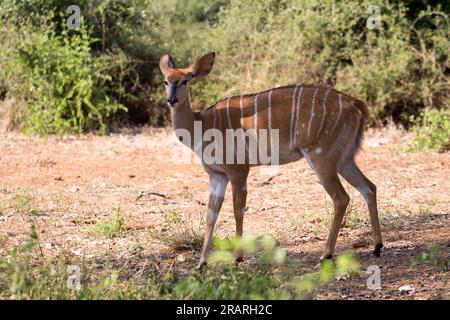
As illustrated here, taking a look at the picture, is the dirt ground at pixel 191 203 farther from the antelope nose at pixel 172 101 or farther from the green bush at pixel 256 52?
the antelope nose at pixel 172 101

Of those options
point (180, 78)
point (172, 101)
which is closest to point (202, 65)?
point (180, 78)

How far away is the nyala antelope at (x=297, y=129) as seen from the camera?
5.23 metres

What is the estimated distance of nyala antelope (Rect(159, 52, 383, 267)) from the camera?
17.2ft

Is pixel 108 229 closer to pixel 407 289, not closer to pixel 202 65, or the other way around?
pixel 202 65

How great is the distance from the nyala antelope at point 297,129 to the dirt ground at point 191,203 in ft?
1.20

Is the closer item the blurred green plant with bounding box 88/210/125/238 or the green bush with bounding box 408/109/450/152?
the blurred green plant with bounding box 88/210/125/238

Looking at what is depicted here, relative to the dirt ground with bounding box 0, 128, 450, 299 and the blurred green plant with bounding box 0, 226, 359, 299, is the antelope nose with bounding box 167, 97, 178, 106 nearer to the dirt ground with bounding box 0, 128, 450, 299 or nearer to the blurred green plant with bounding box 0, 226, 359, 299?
the dirt ground with bounding box 0, 128, 450, 299

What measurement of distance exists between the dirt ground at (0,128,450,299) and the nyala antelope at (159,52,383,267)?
1.20 ft

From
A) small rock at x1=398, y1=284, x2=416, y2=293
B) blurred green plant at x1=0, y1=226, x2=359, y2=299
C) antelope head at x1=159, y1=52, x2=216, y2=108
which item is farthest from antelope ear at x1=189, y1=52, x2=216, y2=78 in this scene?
small rock at x1=398, y1=284, x2=416, y2=293

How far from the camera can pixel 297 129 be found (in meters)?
5.32

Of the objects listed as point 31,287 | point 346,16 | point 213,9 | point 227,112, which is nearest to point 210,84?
point 346,16

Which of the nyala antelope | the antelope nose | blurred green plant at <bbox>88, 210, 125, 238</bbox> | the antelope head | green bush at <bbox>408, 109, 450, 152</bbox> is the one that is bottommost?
blurred green plant at <bbox>88, 210, 125, 238</bbox>

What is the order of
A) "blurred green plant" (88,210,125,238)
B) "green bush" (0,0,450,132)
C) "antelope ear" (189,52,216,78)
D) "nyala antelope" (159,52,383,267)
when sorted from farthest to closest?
"green bush" (0,0,450,132) → "blurred green plant" (88,210,125,238) → "antelope ear" (189,52,216,78) → "nyala antelope" (159,52,383,267)

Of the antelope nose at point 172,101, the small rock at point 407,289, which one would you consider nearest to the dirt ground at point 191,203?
the small rock at point 407,289
